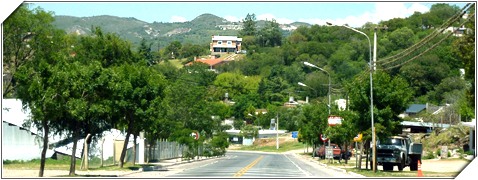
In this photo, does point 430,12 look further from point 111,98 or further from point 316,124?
point 111,98

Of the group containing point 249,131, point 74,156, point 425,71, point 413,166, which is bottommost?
point 413,166

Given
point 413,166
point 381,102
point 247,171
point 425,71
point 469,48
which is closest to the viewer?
point 469,48

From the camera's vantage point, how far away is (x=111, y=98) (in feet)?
124

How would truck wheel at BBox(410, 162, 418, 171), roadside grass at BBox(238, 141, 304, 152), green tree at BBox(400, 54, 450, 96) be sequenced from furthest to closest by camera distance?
roadside grass at BBox(238, 141, 304, 152) → green tree at BBox(400, 54, 450, 96) → truck wheel at BBox(410, 162, 418, 171)

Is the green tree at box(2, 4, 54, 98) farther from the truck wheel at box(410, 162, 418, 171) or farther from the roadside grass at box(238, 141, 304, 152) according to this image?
the roadside grass at box(238, 141, 304, 152)

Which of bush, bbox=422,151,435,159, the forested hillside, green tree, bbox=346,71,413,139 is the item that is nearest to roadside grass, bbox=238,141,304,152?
the forested hillside

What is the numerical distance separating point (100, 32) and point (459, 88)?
6875cm

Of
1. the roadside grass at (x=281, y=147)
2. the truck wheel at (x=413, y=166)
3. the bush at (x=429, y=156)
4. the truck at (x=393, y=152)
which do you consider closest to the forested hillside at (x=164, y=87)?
the truck at (x=393, y=152)

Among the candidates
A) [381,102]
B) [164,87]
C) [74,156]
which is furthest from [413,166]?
[74,156]

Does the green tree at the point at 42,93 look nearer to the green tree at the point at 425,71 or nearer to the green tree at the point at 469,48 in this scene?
the green tree at the point at 469,48

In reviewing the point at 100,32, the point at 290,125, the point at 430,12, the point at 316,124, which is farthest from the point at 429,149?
the point at 430,12

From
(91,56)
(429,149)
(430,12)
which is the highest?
(430,12)

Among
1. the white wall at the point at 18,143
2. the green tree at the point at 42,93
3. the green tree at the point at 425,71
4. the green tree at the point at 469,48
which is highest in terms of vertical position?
the green tree at the point at 425,71

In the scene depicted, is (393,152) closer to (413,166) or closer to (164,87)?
(413,166)
